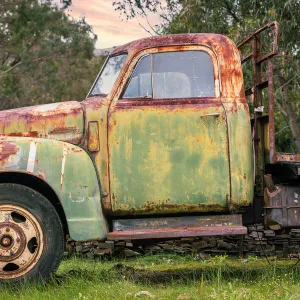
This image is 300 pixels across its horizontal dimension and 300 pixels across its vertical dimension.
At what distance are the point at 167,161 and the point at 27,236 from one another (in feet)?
4.14

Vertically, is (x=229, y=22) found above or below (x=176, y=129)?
above

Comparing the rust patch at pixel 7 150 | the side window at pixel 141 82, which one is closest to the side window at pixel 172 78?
the side window at pixel 141 82

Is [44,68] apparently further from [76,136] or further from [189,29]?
[76,136]

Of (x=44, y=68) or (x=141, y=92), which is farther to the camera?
(x=44, y=68)

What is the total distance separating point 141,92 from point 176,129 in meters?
0.44

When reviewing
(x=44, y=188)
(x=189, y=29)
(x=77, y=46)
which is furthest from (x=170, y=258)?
(x=77, y=46)

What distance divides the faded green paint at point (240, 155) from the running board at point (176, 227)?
17 centimetres

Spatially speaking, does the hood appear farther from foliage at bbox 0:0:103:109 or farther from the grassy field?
foliage at bbox 0:0:103:109

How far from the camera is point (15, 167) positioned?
202 inches

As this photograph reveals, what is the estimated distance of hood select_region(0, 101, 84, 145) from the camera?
5.41 metres

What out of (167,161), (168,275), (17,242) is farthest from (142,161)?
(168,275)

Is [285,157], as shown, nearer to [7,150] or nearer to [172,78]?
[172,78]

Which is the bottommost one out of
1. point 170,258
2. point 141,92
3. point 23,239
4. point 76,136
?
point 170,258

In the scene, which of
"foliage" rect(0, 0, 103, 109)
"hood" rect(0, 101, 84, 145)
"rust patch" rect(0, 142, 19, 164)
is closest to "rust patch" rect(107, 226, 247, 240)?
"hood" rect(0, 101, 84, 145)
